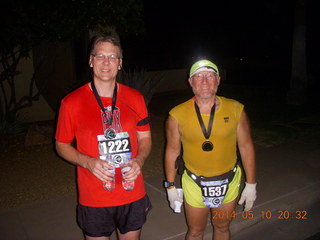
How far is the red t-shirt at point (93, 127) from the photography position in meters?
2.27

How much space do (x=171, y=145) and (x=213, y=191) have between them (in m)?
0.54

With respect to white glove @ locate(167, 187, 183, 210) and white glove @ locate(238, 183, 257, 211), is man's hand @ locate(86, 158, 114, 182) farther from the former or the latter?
white glove @ locate(238, 183, 257, 211)

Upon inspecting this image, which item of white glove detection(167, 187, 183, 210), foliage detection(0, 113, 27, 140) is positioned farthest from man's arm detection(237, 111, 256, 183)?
foliage detection(0, 113, 27, 140)

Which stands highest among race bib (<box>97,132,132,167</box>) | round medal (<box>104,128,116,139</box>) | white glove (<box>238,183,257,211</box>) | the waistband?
round medal (<box>104,128,116,139</box>)

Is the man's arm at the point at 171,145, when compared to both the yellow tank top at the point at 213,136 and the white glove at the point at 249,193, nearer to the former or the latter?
the yellow tank top at the point at 213,136

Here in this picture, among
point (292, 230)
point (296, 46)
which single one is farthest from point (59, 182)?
A: point (296, 46)

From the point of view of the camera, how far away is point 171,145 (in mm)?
2908

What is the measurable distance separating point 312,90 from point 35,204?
Result: 15219 millimetres

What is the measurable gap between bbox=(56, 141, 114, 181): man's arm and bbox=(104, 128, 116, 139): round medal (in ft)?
0.59

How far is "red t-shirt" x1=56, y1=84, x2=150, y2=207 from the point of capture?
7.46ft

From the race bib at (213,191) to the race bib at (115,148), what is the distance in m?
0.90

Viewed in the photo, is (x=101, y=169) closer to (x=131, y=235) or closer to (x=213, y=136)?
(x=131, y=235)

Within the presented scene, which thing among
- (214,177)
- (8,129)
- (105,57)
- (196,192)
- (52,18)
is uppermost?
(52,18)

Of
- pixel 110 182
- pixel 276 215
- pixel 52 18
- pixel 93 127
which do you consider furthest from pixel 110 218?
pixel 52 18
